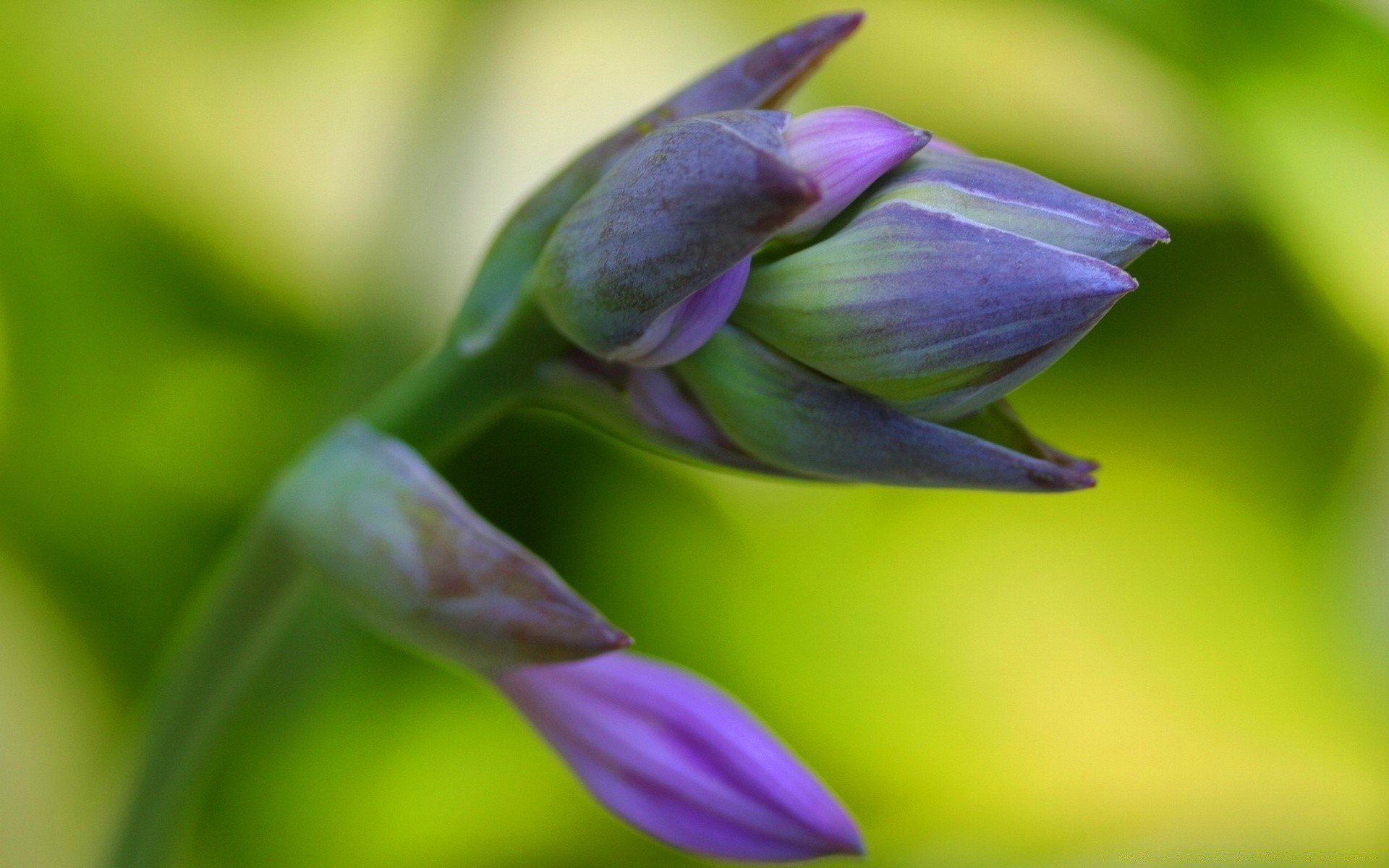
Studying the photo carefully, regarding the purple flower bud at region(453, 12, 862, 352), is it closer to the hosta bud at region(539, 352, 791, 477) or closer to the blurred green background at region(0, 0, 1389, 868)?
the hosta bud at region(539, 352, 791, 477)

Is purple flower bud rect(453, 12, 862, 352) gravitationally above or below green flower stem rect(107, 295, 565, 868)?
above

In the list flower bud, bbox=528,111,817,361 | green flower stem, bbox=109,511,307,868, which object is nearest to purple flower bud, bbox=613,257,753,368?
flower bud, bbox=528,111,817,361

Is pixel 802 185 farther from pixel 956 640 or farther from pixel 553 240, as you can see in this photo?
pixel 956 640

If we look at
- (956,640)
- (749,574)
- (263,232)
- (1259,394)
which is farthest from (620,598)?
(1259,394)

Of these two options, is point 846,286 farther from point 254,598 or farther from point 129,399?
point 129,399

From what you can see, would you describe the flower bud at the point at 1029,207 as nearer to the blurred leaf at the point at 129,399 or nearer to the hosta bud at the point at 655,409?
the hosta bud at the point at 655,409

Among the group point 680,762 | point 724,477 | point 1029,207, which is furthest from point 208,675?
point 724,477
